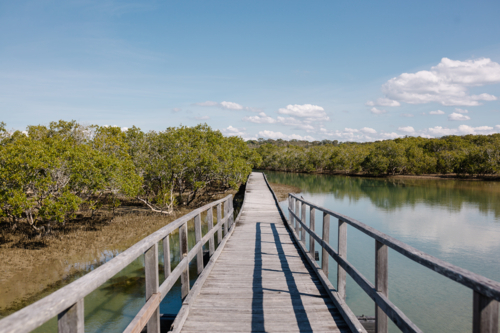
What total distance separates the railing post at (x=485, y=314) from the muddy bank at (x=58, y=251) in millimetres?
9977

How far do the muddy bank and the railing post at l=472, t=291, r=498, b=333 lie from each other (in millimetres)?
9977

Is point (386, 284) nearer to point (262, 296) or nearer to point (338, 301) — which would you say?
point (338, 301)

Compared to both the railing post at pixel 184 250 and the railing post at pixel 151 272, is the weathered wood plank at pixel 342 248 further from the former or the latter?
the railing post at pixel 151 272

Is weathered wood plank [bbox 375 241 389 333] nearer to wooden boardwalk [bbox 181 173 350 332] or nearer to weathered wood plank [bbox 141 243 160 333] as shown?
wooden boardwalk [bbox 181 173 350 332]

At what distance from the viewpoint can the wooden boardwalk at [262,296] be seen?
341cm

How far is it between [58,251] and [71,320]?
40.4 ft

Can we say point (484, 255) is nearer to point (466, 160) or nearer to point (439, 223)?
point (439, 223)

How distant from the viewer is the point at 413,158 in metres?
54.9

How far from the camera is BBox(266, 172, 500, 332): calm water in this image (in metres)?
8.65

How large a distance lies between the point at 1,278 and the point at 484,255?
1799 centimetres

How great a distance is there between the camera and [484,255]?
42.5ft

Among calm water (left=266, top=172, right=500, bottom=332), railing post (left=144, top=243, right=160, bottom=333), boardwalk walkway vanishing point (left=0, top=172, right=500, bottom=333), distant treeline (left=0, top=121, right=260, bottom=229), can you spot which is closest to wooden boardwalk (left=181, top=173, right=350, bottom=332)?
boardwalk walkway vanishing point (left=0, top=172, right=500, bottom=333)

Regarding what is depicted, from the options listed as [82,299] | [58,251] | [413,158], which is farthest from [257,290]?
[413,158]

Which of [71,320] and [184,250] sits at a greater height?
[71,320]
